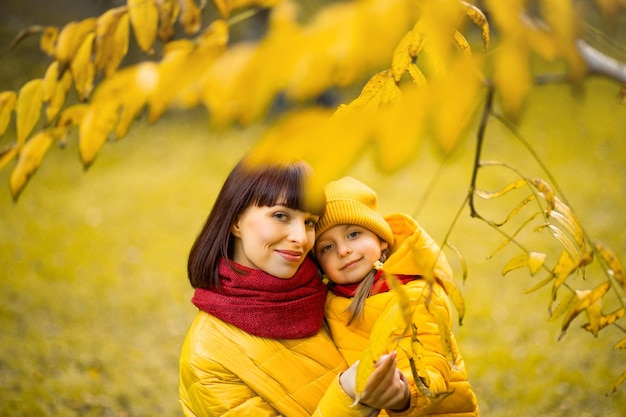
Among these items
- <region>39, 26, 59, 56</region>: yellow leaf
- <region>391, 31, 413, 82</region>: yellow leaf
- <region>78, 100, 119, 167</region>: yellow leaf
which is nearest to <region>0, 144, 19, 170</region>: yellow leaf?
<region>78, 100, 119, 167</region>: yellow leaf

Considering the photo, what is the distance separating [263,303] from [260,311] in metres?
0.02

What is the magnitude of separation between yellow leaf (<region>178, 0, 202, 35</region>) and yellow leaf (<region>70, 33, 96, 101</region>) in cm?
24

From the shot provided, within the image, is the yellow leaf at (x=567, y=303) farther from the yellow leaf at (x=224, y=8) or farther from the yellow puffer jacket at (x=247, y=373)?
the yellow leaf at (x=224, y=8)

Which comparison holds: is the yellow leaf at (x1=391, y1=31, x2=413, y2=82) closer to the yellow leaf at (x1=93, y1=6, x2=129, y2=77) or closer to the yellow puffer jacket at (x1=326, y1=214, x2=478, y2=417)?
Result: the yellow leaf at (x1=93, y1=6, x2=129, y2=77)

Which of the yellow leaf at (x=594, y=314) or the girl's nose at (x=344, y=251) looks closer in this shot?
the yellow leaf at (x=594, y=314)

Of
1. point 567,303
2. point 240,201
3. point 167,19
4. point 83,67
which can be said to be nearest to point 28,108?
point 83,67

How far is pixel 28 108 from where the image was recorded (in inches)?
43.8

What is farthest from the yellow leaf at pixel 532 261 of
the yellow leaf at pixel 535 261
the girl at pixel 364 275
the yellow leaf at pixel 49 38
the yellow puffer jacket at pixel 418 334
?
the yellow leaf at pixel 49 38

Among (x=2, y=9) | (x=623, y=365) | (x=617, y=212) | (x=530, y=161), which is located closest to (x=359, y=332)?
(x=623, y=365)

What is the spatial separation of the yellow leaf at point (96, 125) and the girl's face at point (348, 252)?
3.52 feet

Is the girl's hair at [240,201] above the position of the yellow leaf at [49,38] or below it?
below

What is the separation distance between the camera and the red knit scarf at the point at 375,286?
194 cm

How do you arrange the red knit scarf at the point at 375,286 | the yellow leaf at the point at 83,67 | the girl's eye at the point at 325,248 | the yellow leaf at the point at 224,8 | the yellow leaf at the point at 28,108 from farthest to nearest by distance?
the girl's eye at the point at 325,248 < the red knit scarf at the point at 375,286 < the yellow leaf at the point at 224,8 < the yellow leaf at the point at 83,67 < the yellow leaf at the point at 28,108

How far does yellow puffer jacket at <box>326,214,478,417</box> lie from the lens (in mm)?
1729
